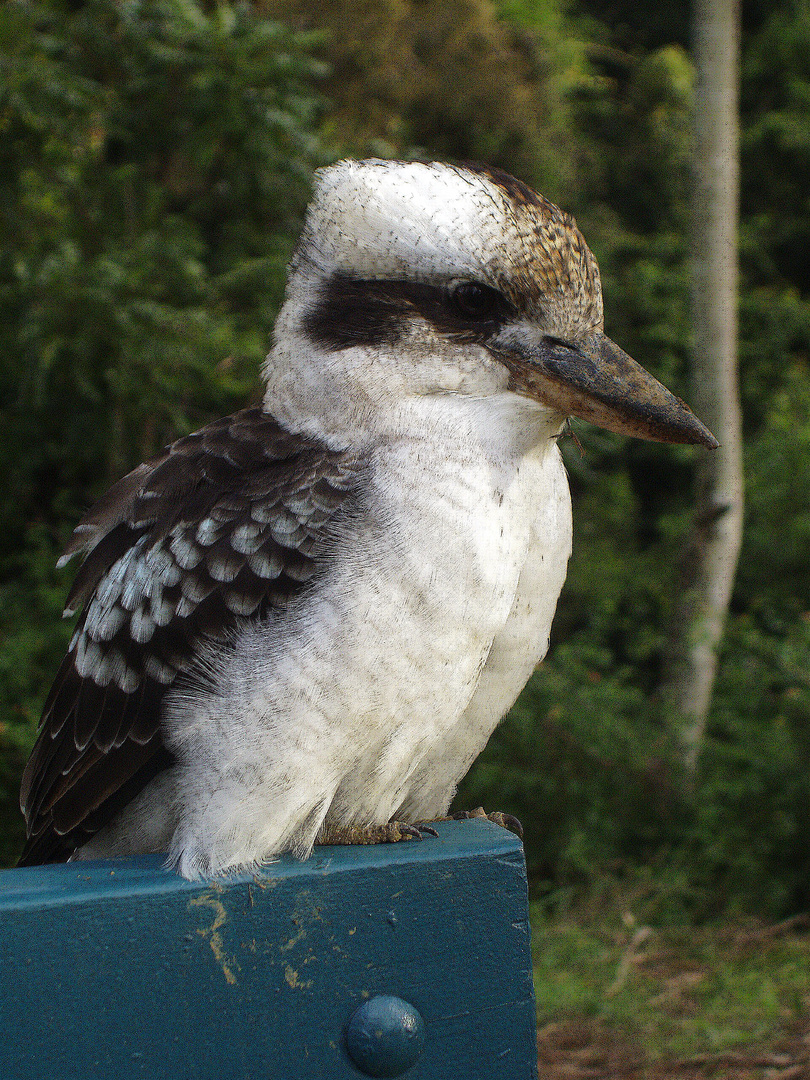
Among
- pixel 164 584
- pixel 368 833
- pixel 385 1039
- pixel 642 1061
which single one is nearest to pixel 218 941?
pixel 385 1039

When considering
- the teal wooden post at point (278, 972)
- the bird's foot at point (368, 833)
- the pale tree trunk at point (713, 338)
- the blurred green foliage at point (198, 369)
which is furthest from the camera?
the pale tree trunk at point (713, 338)

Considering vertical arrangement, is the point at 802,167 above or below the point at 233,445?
above

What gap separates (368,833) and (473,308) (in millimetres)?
826

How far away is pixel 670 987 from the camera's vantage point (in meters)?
3.72

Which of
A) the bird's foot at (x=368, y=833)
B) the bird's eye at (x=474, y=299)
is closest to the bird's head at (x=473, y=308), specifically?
the bird's eye at (x=474, y=299)

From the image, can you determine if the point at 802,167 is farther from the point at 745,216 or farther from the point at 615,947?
the point at 615,947

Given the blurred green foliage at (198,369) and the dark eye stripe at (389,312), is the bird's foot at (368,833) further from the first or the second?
the blurred green foliage at (198,369)

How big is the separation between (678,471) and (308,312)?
880cm

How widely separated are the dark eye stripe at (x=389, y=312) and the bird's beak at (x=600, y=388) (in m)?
0.05

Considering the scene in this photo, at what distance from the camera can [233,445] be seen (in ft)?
5.28

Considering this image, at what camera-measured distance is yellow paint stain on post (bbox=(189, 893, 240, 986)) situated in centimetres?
107

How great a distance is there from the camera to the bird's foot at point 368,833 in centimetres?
151

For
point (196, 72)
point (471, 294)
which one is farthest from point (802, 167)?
point (471, 294)

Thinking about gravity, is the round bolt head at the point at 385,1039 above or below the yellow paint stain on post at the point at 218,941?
below
